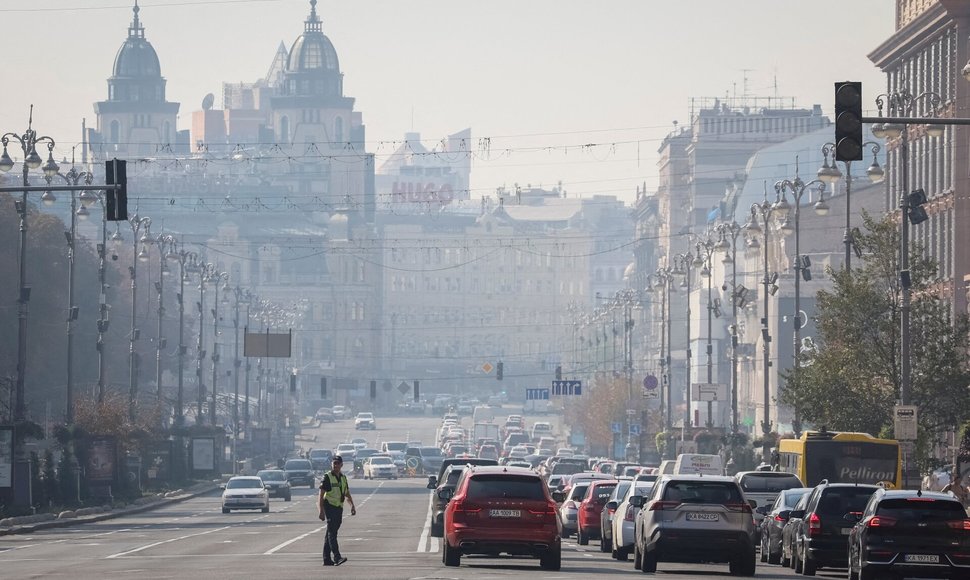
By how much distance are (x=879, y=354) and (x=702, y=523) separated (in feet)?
84.6

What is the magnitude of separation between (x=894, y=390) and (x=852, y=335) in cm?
192

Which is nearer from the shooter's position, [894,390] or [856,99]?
[856,99]

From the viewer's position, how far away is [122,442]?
77.4 m

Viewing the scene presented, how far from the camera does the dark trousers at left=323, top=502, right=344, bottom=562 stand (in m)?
32.8

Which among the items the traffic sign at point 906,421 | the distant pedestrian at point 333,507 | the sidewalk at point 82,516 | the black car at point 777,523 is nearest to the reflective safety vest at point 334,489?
the distant pedestrian at point 333,507

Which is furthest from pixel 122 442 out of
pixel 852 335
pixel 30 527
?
pixel 852 335

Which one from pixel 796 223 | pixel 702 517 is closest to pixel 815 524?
pixel 702 517

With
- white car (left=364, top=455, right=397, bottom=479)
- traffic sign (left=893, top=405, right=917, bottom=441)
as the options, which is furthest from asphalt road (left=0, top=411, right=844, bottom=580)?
white car (left=364, top=455, right=397, bottom=479)

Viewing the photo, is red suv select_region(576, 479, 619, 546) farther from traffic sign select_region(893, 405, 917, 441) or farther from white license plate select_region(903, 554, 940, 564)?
white license plate select_region(903, 554, 940, 564)

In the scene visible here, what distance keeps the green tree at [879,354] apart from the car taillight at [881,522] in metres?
27.0

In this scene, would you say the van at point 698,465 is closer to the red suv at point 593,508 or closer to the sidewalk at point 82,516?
the red suv at point 593,508

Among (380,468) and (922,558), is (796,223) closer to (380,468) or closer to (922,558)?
(922,558)

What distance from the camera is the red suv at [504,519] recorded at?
32062mm

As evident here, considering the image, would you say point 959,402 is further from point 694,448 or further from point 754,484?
point 694,448
